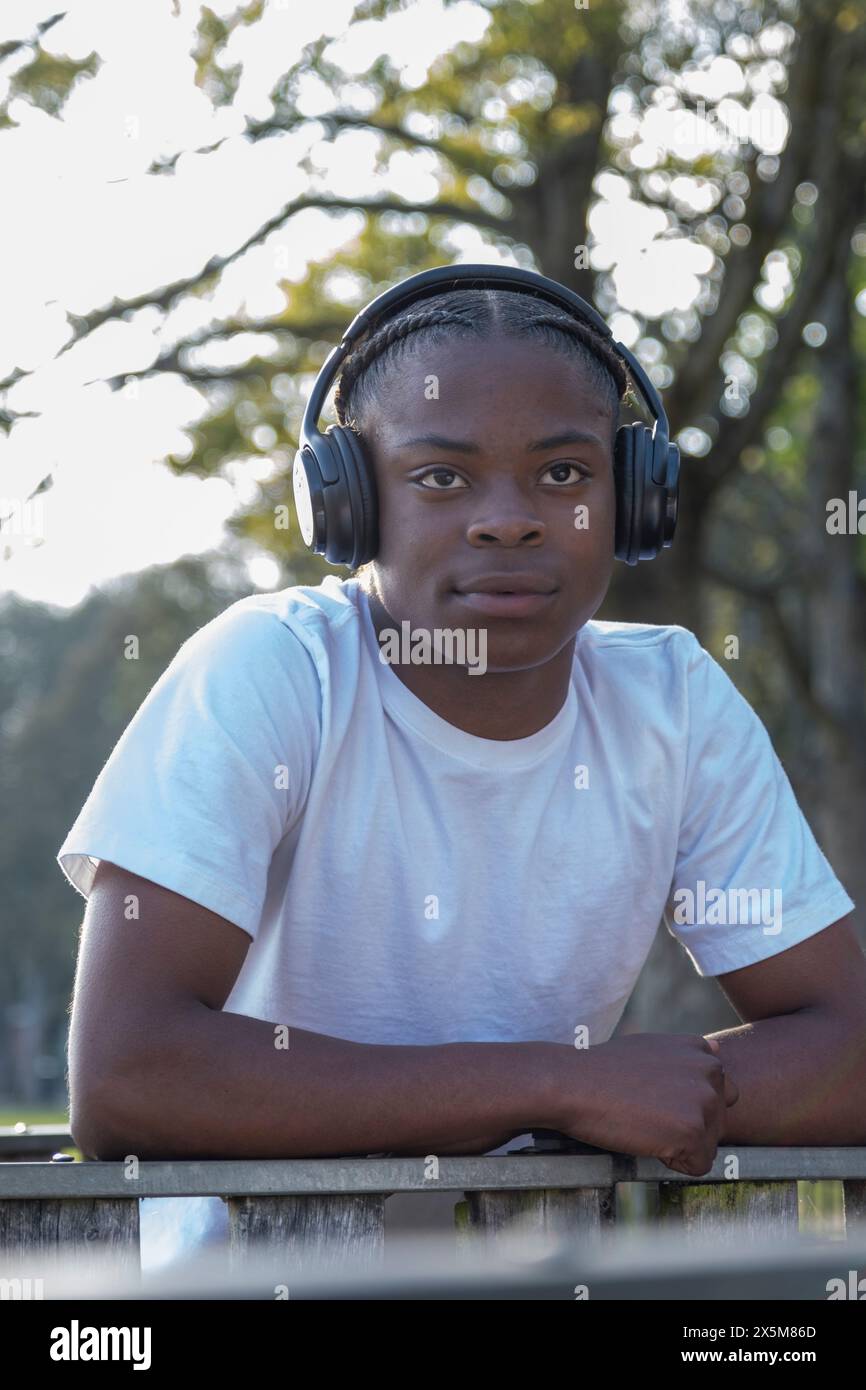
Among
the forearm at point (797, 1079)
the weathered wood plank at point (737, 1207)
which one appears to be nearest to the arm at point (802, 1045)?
the forearm at point (797, 1079)

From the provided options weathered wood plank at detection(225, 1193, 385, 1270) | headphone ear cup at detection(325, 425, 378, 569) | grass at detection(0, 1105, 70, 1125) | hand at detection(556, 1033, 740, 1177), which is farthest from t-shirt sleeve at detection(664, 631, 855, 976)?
grass at detection(0, 1105, 70, 1125)

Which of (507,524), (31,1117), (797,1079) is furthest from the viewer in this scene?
(31,1117)

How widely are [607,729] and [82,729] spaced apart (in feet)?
162

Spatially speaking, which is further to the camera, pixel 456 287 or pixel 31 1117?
pixel 31 1117

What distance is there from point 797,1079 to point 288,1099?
2.84 ft

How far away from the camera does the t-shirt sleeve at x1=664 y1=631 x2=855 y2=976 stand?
2.81 m

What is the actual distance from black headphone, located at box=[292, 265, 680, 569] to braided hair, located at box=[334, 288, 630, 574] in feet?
0.09

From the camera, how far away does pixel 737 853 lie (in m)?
2.92

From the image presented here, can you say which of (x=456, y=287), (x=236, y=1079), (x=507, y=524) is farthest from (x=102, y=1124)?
(x=456, y=287)

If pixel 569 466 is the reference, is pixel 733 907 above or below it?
below

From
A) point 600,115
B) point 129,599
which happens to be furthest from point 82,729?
point 600,115

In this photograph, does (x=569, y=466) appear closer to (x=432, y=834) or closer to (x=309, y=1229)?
(x=432, y=834)
